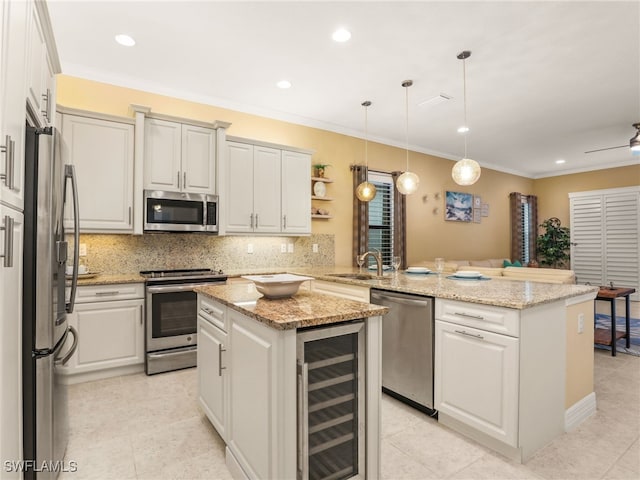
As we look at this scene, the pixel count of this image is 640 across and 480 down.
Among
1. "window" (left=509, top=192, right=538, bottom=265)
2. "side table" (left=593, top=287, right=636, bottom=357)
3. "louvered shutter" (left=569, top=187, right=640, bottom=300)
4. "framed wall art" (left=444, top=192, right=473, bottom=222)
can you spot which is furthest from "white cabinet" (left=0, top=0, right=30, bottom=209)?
"louvered shutter" (left=569, top=187, right=640, bottom=300)

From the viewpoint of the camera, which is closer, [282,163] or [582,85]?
[582,85]

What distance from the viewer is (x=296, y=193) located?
4.48 metres

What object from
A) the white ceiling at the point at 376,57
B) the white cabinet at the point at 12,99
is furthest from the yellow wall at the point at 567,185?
the white cabinet at the point at 12,99

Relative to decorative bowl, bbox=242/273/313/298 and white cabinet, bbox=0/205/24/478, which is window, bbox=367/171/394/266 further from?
white cabinet, bbox=0/205/24/478

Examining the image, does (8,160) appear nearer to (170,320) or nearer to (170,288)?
(170,288)

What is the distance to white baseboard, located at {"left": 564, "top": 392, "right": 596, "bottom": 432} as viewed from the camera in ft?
7.60

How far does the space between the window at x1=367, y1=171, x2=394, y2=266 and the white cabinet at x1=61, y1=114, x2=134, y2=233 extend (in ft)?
11.6

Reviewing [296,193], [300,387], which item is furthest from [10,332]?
[296,193]

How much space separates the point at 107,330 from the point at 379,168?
171 inches

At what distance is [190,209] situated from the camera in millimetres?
3678

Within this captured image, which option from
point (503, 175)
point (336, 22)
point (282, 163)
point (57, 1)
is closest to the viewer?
point (57, 1)

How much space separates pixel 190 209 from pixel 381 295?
219 cm

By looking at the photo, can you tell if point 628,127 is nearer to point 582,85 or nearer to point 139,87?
point 582,85

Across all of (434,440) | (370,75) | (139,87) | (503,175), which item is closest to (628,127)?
(503,175)
